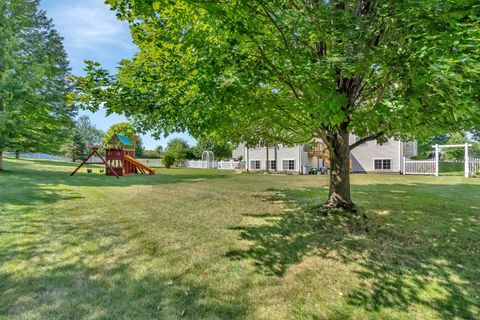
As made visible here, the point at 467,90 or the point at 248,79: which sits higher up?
the point at 248,79

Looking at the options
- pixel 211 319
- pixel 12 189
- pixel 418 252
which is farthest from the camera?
pixel 12 189

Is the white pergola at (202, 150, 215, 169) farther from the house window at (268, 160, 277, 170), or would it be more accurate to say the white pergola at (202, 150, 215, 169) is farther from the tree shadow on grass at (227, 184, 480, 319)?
the tree shadow on grass at (227, 184, 480, 319)

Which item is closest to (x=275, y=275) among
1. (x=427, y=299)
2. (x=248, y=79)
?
(x=427, y=299)

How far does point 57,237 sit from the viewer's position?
16.0ft

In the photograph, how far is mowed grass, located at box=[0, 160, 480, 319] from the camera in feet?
9.78

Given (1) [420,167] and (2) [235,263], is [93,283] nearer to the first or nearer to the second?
(2) [235,263]

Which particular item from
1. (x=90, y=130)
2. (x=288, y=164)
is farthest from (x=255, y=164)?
(x=90, y=130)

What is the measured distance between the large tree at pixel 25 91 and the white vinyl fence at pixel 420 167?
26.8m

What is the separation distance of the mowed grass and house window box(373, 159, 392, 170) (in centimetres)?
1697

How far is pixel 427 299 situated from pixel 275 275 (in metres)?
1.87

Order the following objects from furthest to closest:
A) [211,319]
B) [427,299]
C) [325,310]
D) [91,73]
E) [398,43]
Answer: [91,73] → [398,43] → [427,299] → [325,310] → [211,319]

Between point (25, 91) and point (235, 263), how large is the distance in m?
17.4

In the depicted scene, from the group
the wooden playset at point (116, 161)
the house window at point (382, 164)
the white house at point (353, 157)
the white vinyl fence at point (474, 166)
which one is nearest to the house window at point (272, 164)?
the white house at point (353, 157)

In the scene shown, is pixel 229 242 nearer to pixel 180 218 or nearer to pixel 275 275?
pixel 275 275
